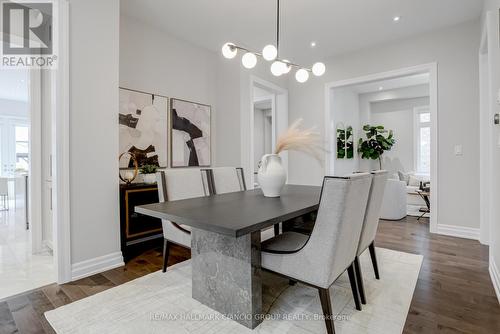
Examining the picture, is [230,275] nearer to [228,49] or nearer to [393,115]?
[228,49]

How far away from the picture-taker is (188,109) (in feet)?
12.5

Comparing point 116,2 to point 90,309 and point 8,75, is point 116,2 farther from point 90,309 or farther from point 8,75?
point 8,75

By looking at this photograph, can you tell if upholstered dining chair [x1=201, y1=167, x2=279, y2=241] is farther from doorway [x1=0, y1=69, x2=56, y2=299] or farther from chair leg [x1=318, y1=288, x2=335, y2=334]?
doorway [x1=0, y1=69, x2=56, y2=299]

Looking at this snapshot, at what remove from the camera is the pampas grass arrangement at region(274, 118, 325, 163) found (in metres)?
1.97

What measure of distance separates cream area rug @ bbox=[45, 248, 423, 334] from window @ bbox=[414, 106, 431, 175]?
18.2 ft

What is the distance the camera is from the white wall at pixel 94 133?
2242 millimetres

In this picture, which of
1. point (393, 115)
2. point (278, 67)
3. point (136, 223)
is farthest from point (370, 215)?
point (393, 115)

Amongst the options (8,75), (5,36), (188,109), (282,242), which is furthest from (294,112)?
(8,75)

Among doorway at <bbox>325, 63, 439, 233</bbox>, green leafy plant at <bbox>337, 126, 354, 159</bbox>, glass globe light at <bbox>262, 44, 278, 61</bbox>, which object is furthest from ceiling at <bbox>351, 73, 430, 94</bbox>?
glass globe light at <bbox>262, 44, 278, 61</bbox>

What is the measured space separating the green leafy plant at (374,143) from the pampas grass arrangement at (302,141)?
5174mm

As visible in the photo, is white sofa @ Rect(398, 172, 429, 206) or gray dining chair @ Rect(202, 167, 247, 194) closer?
gray dining chair @ Rect(202, 167, 247, 194)

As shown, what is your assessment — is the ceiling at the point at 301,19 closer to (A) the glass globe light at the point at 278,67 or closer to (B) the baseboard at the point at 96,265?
(A) the glass globe light at the point at 278,67

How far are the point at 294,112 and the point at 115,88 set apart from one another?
10.7ft


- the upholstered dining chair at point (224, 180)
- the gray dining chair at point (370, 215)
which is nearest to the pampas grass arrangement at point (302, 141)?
the gray dining chair at point (370, 215)
